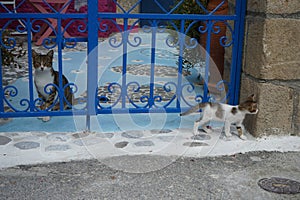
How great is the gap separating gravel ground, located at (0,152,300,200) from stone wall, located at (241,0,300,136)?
0.41 meters

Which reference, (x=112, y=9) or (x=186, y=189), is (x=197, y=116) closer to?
(x=186, y=189)

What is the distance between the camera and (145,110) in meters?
3.86

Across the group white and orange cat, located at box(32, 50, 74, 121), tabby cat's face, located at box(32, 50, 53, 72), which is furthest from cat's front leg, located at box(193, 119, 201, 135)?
tabby cat's face, located at box(32, 50, 53, 72)

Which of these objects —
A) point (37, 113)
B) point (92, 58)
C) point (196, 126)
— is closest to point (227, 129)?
point (196, 126)

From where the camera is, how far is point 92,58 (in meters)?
3.64

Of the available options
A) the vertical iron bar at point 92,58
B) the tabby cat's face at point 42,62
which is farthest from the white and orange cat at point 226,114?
the tabby cat's face at point 42,62

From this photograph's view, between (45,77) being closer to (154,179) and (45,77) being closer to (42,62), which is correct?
(42,62)

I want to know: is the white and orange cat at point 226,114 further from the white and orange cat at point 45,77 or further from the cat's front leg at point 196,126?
the white and orange cat at point 45,77

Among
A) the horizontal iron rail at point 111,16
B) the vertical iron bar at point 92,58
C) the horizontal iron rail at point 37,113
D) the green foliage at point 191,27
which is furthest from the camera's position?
the green foliage at point 191,27

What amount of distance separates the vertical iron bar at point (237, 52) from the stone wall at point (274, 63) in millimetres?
57

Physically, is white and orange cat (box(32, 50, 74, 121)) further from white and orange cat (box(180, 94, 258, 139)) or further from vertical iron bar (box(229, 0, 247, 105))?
vertical iron bar (box(229, 0, 247, 105))

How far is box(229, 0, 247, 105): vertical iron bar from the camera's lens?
148 inches

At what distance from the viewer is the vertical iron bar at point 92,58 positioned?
3.53 metres

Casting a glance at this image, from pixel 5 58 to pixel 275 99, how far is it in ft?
9.20
